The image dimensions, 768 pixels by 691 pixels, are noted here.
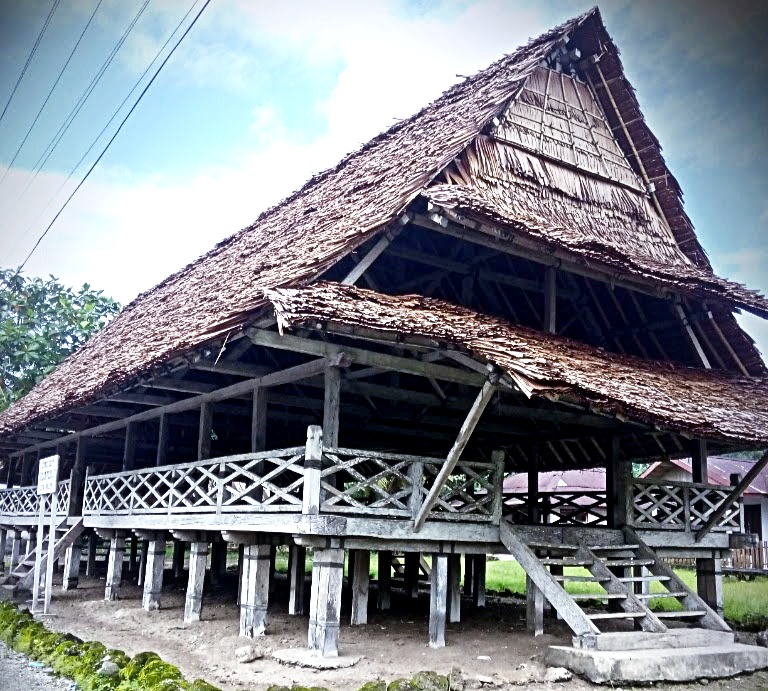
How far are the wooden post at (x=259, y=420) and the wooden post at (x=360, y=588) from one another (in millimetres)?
2059

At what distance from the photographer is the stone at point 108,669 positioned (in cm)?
865

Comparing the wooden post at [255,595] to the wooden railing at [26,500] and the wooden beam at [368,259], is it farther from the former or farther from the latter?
the wooden railing at [26,500]

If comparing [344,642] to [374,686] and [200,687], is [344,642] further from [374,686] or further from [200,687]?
[200,687]

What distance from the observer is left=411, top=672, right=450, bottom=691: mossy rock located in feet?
25.2

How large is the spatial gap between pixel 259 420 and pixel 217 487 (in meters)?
1.10

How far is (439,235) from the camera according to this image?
42.1 feet

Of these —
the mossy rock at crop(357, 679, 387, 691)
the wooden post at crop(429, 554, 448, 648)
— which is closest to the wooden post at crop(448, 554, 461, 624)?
the wooden post at crop(429, 554, 448, 648)

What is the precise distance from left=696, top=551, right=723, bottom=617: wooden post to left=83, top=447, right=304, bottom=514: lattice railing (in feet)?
21.7

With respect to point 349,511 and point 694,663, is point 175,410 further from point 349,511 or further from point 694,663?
point 694,663

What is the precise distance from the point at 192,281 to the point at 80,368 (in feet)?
9.46

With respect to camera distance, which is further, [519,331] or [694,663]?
[519,331]

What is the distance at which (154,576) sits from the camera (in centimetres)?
1386

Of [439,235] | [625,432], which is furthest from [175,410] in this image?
[625,432]

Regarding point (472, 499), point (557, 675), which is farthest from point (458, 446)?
point (557, 675)
